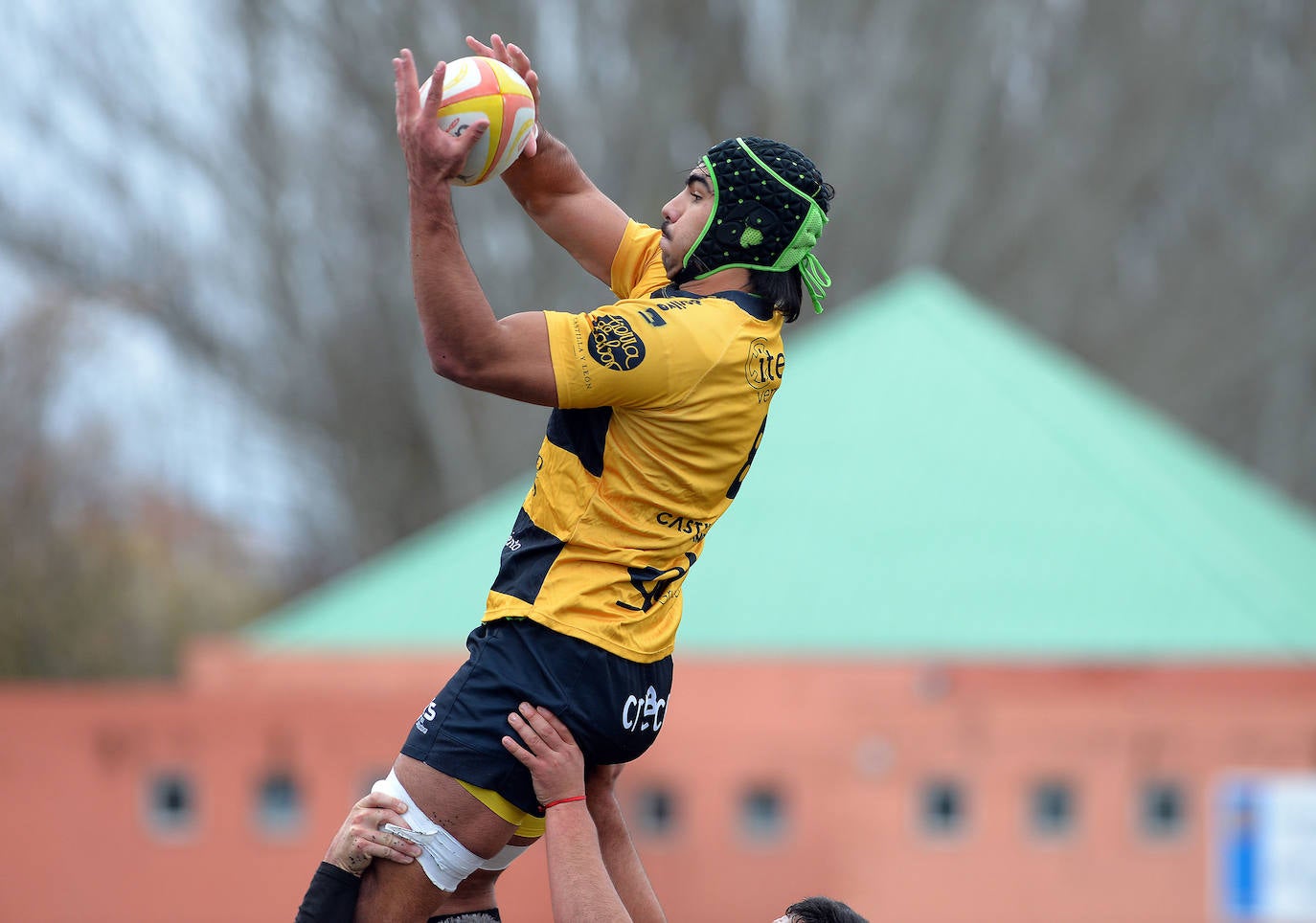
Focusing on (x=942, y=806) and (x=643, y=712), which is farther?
(x=942, y=806)

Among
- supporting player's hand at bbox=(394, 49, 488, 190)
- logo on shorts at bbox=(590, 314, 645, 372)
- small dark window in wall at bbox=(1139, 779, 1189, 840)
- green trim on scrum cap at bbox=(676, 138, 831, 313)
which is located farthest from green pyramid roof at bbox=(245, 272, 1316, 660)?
supporting player's hand at bbox=(394, 49, 488, 190)

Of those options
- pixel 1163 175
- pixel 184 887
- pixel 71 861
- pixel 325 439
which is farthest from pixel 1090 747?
pixel 1163 175

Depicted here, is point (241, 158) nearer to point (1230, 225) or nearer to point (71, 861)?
point (71, 861)

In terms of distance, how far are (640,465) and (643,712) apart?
0.66 m

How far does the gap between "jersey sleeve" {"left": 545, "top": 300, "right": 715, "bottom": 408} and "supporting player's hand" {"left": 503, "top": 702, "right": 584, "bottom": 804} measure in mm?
791

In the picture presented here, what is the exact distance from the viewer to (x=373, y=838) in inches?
152

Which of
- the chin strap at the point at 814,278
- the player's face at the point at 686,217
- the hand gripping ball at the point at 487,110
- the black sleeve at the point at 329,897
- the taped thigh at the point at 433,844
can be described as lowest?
the black sleeve at the point at 329,897

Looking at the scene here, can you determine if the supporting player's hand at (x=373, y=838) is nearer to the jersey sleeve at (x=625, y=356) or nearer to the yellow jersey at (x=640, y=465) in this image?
the yellow jersey at (x=640, y=465)

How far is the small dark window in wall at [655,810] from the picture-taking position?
43.9ft

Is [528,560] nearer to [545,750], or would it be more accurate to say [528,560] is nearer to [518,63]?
[545,750]

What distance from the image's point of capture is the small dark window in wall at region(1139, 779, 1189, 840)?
1294 cm

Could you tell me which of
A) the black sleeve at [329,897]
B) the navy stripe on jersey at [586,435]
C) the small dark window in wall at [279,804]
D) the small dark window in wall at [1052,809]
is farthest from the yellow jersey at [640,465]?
the small dark window in wall at [279,804]

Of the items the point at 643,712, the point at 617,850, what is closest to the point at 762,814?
the point at 617,850

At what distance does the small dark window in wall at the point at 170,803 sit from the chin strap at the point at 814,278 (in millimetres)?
11148
